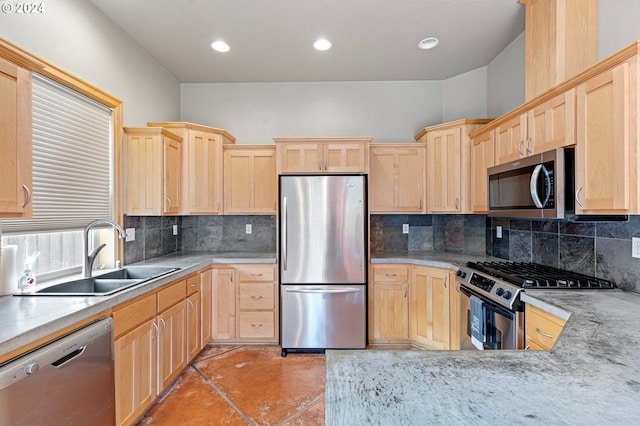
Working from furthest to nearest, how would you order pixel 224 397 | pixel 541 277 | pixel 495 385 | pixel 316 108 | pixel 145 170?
pixel 316 108
pixel 145 170
pixel 224 397
pixel 541 277
pixel 495 385

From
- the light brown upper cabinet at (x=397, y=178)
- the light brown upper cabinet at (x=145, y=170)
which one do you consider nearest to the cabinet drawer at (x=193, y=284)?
the light brown upper cabinet at (x=145, y=170)

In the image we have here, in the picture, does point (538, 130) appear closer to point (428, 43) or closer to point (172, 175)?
point (428, 43)

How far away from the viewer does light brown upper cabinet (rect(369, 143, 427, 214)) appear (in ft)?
10.8

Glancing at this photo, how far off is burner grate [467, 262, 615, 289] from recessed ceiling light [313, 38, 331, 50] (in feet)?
7.76

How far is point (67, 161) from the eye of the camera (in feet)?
6.89

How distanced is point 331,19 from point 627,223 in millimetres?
2440

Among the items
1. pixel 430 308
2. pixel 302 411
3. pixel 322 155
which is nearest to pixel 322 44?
pixel 322 155

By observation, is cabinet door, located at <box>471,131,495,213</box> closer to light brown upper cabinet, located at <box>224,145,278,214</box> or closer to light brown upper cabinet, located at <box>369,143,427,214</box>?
light brown upper cabinet, located at <box>369,143,427,214</box>

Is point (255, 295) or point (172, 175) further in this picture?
point (255, 295)

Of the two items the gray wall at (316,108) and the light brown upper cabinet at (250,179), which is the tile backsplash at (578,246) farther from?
the light brown upper cabinet at (250,179)

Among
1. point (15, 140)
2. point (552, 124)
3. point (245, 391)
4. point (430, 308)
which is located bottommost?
point (245, 391)

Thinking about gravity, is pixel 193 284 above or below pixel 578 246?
below

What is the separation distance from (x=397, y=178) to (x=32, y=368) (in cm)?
306

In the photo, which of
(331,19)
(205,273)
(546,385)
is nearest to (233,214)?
(205,273)
